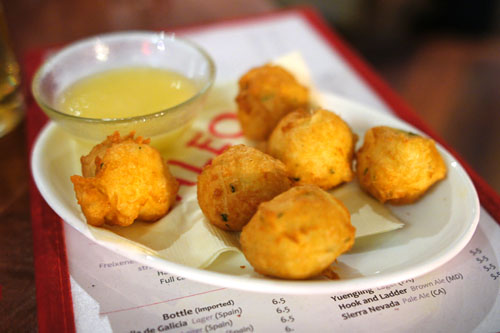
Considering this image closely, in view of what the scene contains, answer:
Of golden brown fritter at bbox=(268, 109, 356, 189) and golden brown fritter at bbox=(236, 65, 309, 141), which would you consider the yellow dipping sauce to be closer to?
golden brown fritter at bbox=(236, 65, 309, 141)

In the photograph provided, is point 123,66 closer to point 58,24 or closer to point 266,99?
point 266,99

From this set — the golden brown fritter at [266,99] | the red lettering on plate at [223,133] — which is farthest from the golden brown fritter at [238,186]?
the red lettering on plate at [223,133]

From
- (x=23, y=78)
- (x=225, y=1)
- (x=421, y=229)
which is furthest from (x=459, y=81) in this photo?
(x=23, y=78)

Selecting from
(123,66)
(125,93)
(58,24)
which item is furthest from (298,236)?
(58,24)

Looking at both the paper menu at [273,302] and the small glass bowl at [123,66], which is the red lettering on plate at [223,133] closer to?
the small glass bowl at [123,66]

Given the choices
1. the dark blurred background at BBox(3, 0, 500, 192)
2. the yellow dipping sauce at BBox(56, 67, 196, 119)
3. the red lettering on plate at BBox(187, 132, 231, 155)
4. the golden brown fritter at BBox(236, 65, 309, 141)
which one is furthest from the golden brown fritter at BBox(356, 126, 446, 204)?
the dark blurred background at BBox(3, 0, 500, 192)
